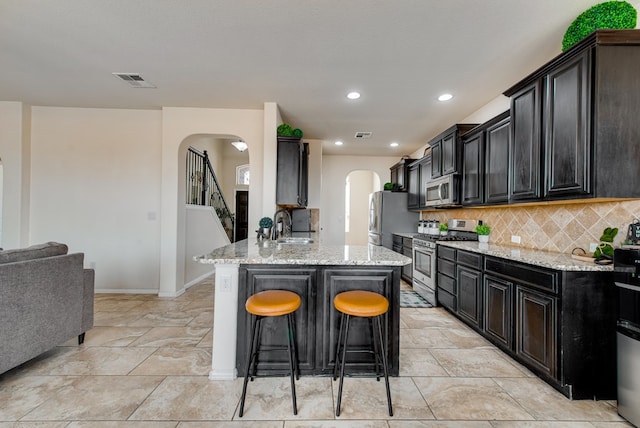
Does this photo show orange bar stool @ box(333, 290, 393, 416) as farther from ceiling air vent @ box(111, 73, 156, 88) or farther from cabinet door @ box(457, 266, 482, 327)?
ceiling air vent @ box(111, 73, 156, 88)

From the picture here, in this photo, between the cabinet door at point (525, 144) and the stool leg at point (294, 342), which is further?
the cabinet door at point (525, 144)

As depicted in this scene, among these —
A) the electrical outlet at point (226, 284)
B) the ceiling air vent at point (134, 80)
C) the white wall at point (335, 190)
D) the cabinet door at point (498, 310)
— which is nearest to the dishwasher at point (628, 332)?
the cabinet door at point (498, 310)

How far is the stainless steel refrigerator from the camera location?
579cm

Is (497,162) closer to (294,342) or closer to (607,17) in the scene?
(607,17)

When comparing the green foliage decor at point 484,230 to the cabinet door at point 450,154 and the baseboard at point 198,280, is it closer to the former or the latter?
the cabinet door at point 450,154

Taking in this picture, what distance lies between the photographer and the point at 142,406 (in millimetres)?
1806

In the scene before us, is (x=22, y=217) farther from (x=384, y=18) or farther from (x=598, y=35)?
(x=598, y=35)

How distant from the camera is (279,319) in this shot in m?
2.14

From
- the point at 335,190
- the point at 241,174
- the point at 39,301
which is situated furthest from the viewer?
the point at 241,174

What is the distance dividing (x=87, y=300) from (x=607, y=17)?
460 centimetres

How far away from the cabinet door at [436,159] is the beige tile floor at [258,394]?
253 centimetres

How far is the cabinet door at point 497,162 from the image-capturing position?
2951 millimetres

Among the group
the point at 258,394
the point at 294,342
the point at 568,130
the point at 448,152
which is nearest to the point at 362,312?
the point at 294,342

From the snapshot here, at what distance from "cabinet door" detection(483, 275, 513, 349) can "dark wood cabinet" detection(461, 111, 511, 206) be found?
903 mm
